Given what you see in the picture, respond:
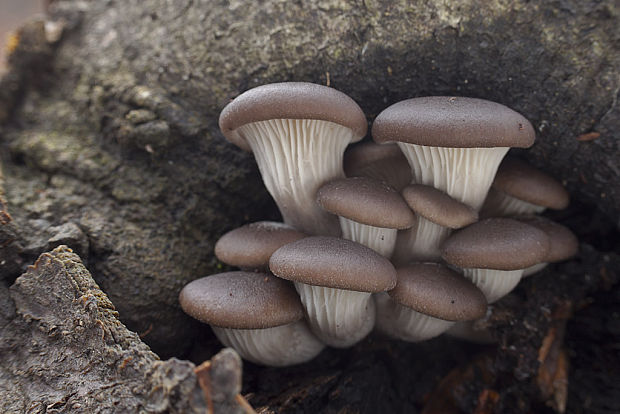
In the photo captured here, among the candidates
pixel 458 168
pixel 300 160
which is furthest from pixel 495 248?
pixel 300 160

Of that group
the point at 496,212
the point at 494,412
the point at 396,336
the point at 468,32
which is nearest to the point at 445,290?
the point at 396,336

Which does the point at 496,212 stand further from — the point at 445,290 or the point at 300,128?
the point at 300,128

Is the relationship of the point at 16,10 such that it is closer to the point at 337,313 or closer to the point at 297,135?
the point at 297,135

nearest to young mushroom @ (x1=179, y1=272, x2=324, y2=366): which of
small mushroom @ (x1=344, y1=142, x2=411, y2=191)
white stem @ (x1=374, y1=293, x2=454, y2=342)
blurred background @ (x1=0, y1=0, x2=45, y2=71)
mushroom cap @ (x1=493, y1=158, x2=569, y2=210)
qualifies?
white stem @ (x1=374, y1=293, x2=454, y2=342)

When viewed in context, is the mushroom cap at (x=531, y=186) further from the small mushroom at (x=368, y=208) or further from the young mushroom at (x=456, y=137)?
the small mushroom at (x=368, y=208)

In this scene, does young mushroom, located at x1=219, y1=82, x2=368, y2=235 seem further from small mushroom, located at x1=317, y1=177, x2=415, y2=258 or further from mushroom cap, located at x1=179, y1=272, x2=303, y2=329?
mushroom cap, located at x1=179, y1=272, x2=303, y2=329

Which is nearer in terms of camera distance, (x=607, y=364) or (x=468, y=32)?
(x=468, y=32)

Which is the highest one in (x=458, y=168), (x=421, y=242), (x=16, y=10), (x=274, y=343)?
(x=16, y=10)
